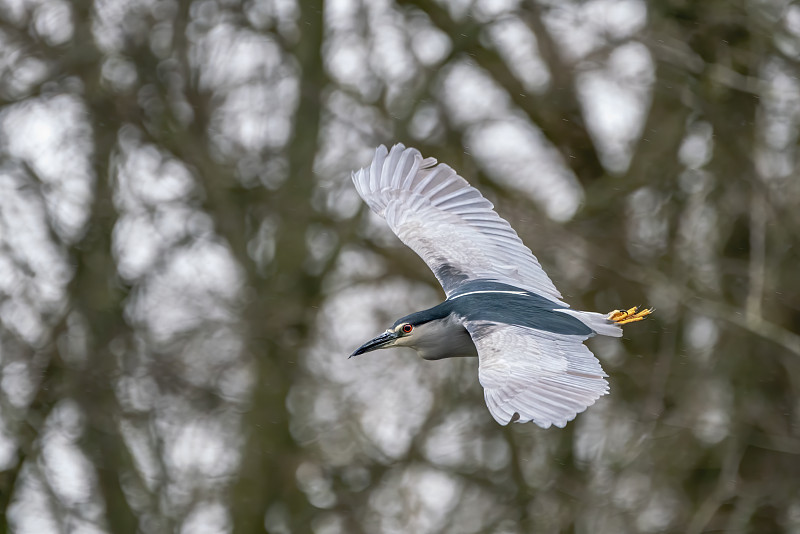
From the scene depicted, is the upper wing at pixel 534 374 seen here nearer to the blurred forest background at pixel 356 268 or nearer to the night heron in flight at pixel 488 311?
the night heron in flight at pixel 488 311

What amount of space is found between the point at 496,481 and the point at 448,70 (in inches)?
113

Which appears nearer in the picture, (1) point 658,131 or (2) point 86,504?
(1) point 658,131

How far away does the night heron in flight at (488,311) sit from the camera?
4.25 meters

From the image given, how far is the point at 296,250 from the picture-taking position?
29.9 ft

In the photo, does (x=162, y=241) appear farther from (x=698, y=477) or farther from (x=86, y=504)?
(x=698, y=477)

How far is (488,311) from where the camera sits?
4.94 m

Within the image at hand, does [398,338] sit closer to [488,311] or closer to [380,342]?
[380,342]

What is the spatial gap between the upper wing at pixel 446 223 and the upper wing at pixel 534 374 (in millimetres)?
803

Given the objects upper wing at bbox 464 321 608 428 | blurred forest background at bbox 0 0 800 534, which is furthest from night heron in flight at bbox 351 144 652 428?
blurred forest background at bbox 0 0 800 534

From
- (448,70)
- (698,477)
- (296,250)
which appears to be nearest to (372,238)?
(296,250)

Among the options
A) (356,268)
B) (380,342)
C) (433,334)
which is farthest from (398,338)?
(356,268)

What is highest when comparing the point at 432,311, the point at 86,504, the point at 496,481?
the point at 432,311

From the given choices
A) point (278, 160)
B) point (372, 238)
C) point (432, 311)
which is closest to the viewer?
point (432, 311)

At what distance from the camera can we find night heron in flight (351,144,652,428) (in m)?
4.25
